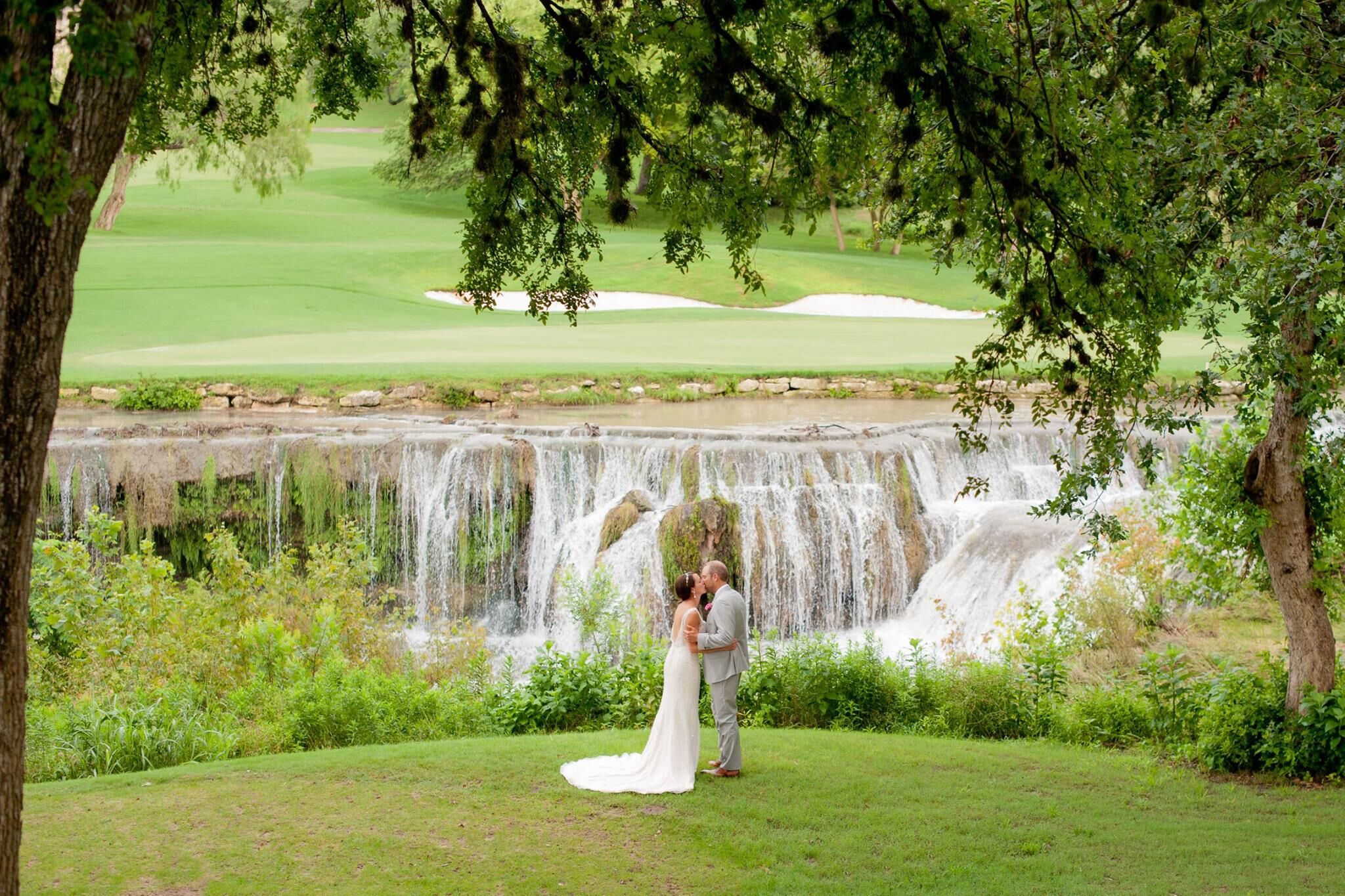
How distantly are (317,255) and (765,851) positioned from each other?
31.6 meters

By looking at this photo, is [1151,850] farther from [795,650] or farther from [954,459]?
[954,459]

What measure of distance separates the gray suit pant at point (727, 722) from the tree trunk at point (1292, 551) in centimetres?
375

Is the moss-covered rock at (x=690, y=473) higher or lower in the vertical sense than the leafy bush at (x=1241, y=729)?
higher

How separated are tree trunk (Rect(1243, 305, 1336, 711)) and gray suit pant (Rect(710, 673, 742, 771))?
12.3 feet

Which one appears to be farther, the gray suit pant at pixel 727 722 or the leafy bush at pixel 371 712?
the leafy bush at pixel 371 712

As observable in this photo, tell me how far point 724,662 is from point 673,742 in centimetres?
61

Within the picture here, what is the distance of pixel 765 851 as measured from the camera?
22.3 ft

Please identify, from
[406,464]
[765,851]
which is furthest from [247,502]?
[765,851]

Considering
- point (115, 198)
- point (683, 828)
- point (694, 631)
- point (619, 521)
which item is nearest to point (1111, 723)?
point (694, 631)

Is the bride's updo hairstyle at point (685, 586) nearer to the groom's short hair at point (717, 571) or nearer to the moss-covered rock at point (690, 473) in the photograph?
the groom's short hair at point (717, 571)

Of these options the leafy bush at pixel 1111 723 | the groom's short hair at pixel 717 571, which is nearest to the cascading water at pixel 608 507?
A: the leafy bush at pixel 1111 723

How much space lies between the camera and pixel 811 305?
34.2m

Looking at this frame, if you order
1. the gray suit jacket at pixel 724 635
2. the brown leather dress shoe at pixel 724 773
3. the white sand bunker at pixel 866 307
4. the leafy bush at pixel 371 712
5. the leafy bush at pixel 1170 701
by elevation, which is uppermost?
the white sand bunker at pixel 866 307

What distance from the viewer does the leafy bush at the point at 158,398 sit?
19906mm
